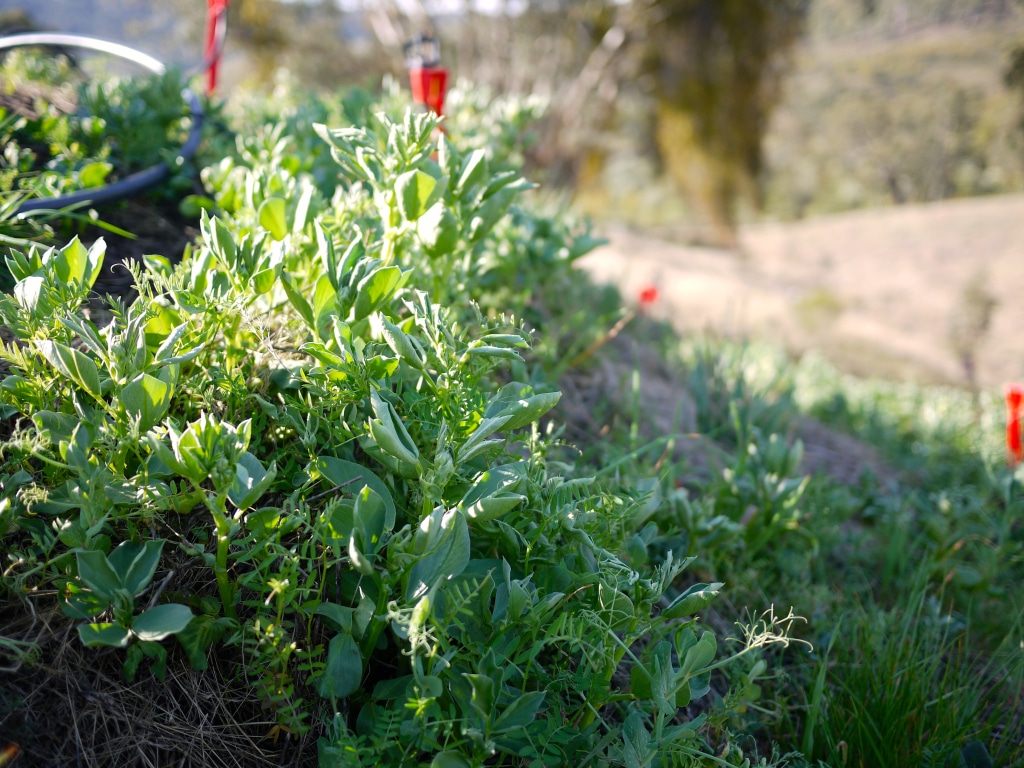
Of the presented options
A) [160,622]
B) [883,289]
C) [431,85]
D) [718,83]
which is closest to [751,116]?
[718,83]

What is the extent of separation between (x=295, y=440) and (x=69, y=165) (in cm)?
127

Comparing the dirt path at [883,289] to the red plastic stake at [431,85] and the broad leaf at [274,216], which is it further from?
the broad leaf at [274,216]

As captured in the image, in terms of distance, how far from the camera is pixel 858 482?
9.09ft

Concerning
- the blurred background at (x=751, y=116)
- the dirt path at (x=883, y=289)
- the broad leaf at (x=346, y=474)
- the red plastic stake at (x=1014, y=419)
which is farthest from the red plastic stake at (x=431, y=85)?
→ the blurred background at (x=751, y=116)

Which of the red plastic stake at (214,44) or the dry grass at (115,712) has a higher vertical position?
the red plastic stake at (214,44)

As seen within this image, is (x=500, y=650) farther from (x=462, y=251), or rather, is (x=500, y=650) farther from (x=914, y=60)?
(x=914, y=60)

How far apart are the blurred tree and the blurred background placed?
1.2 inches

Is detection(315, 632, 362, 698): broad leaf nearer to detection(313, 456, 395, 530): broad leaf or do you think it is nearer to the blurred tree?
detection(313, 456, 395, 530): broad leaf

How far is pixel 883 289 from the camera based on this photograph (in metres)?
8.21

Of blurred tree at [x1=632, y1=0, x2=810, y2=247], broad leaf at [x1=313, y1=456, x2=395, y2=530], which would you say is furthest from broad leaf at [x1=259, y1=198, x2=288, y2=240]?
blurred tree at [x1=632, y1=0, x2=810, y2=247]

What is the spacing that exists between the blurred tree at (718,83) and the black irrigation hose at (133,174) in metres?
8.53

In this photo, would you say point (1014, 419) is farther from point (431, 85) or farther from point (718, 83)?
point (718, 83)

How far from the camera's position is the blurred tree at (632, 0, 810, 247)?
34.7ft

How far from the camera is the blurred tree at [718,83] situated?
10.6 meters
